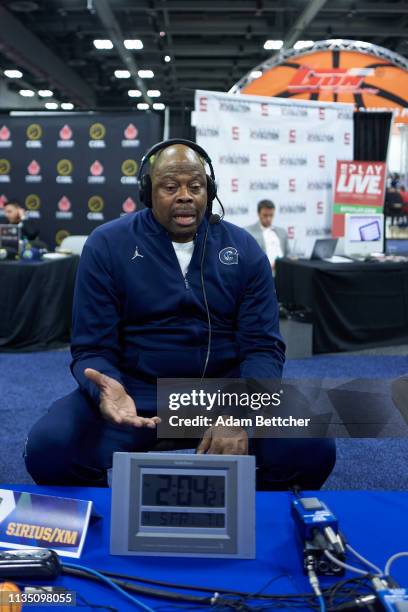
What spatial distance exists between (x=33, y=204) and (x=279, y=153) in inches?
126

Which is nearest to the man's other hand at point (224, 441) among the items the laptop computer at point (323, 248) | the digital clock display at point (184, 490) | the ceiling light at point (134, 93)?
the digital clock display at point (184, 490)

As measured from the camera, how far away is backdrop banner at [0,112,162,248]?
7609 mm

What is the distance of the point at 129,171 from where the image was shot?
7750mm

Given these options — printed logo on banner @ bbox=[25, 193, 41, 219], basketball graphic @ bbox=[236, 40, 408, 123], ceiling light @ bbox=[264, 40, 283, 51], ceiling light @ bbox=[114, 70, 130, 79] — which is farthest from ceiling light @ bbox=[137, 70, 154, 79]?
printed logo on banner @ bbox=[25, 193, 41, 219]

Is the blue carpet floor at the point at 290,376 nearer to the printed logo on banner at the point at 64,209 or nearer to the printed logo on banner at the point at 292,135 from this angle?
the printed logo on banner at the point at 292,135

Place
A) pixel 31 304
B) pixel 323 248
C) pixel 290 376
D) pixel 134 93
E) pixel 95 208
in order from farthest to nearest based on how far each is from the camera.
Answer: pixel 134 93, pixel 95 208, pixel 323 248, pixel 31 304, pixel 290 376

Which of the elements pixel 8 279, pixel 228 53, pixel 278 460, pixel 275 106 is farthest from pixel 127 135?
pixel 228 53

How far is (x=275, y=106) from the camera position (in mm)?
6391

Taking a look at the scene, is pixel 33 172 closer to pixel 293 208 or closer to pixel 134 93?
pixel 293 208

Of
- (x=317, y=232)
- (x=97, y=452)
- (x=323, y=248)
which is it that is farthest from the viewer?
(x=317, y=232)

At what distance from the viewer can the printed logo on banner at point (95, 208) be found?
25.8 feet

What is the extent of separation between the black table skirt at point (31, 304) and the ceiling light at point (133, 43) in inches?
373

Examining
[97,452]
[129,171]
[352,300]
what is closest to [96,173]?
[129,171]

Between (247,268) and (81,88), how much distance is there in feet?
Result: 56.9
